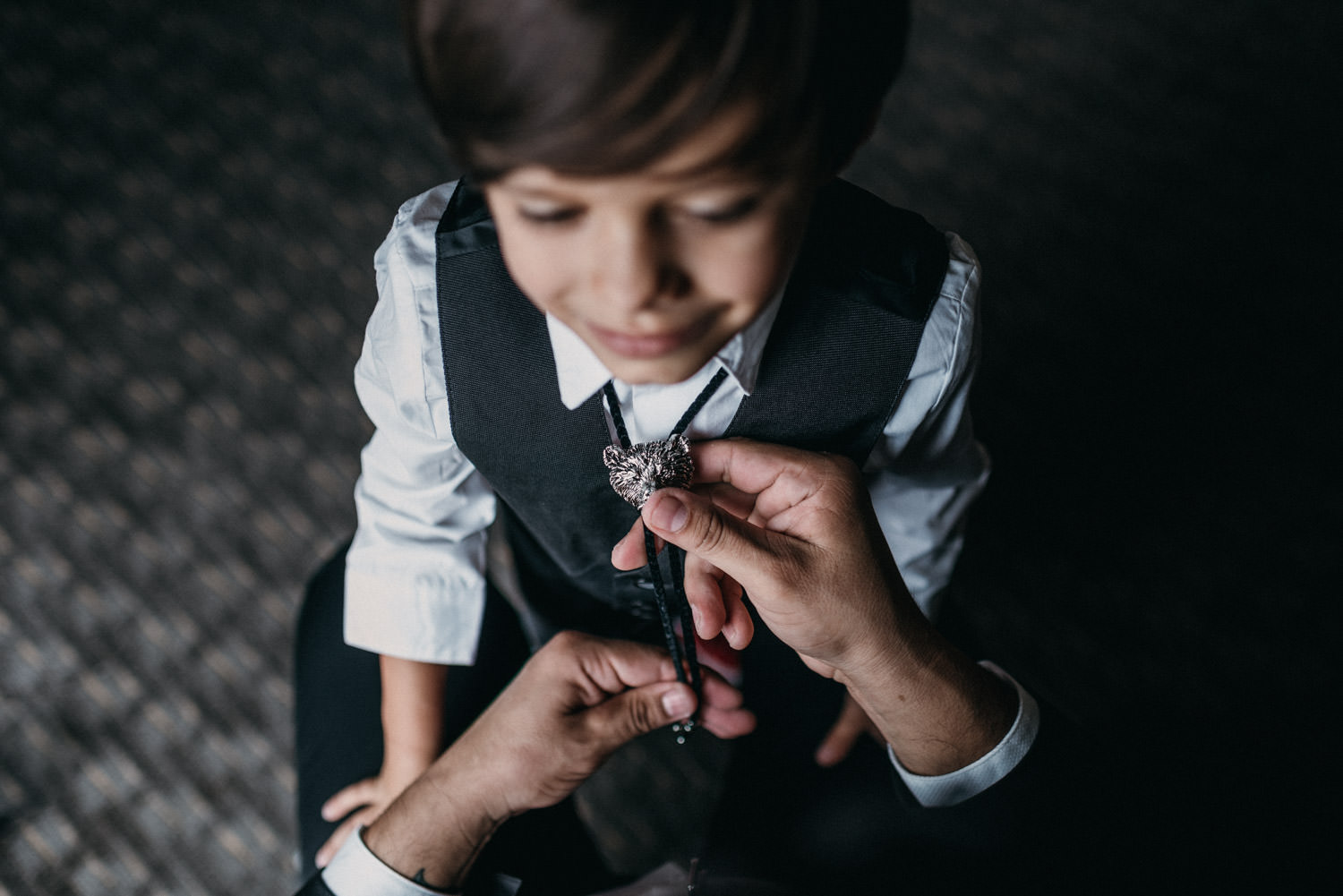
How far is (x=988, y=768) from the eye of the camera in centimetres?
62

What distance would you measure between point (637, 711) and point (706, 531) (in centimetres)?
22

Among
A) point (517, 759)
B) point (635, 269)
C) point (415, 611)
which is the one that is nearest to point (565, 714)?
point (517, 759)

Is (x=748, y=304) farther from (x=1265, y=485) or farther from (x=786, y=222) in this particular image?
(x=1265, y=485)

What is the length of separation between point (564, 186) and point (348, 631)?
0.46m

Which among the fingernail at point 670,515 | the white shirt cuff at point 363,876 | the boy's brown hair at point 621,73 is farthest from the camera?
the white shirt cuff at point 363,876

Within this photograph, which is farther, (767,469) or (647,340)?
(767,469)

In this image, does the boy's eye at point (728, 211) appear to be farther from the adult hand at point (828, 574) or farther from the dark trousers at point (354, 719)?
the dark trousers at point (354, 719)

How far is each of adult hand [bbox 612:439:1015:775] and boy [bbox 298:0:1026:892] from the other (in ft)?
0.14

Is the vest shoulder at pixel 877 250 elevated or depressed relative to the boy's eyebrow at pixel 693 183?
depressed

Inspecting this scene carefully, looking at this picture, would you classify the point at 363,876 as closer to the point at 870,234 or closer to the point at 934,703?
the point at 934,703

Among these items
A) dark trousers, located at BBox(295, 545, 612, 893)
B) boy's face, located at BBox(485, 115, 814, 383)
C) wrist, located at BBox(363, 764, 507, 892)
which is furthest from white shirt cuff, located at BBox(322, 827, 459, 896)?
boy's face, located at BBox(485, 115, 814, 383)

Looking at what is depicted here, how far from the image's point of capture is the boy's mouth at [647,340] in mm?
415

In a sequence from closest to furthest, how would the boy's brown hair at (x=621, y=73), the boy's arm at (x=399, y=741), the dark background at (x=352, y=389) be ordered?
1. the boy's brown hair at (x=621, y=73)
2. the boy's arm at (x=399, y=741)
3. the dark background at (x=352, y=389)

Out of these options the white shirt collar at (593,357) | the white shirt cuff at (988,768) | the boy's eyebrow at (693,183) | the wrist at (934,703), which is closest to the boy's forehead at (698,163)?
the boy's eyebrow at (693,183)
